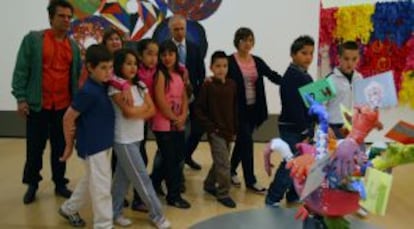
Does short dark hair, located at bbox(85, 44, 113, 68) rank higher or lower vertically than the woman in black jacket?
higher

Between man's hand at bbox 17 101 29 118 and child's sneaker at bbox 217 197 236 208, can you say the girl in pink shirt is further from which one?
man's hand at bbox 17 101 29 118

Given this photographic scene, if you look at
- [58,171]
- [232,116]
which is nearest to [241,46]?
[232,116]

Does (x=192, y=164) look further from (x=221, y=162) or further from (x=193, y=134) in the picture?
(x=221, y=162)

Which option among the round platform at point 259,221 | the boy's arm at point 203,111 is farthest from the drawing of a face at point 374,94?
the boy's arm at point 203,111

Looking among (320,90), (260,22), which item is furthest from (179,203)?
(260,22)

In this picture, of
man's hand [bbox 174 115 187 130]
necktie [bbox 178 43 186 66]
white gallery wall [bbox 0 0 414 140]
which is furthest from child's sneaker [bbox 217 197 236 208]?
white gallery wall [bbox 0 0 414 140]

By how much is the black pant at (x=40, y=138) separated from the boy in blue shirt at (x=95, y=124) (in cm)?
68

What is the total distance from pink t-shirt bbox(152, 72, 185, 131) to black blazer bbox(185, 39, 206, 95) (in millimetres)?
440

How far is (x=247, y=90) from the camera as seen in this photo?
347 cm

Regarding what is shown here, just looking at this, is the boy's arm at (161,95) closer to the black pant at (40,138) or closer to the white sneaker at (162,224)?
the white sneaker at (162,224)

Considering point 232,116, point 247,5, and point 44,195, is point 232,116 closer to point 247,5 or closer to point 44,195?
point 44,195

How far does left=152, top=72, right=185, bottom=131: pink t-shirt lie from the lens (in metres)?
3.08

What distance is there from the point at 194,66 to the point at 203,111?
465mm

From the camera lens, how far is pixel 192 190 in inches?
144
